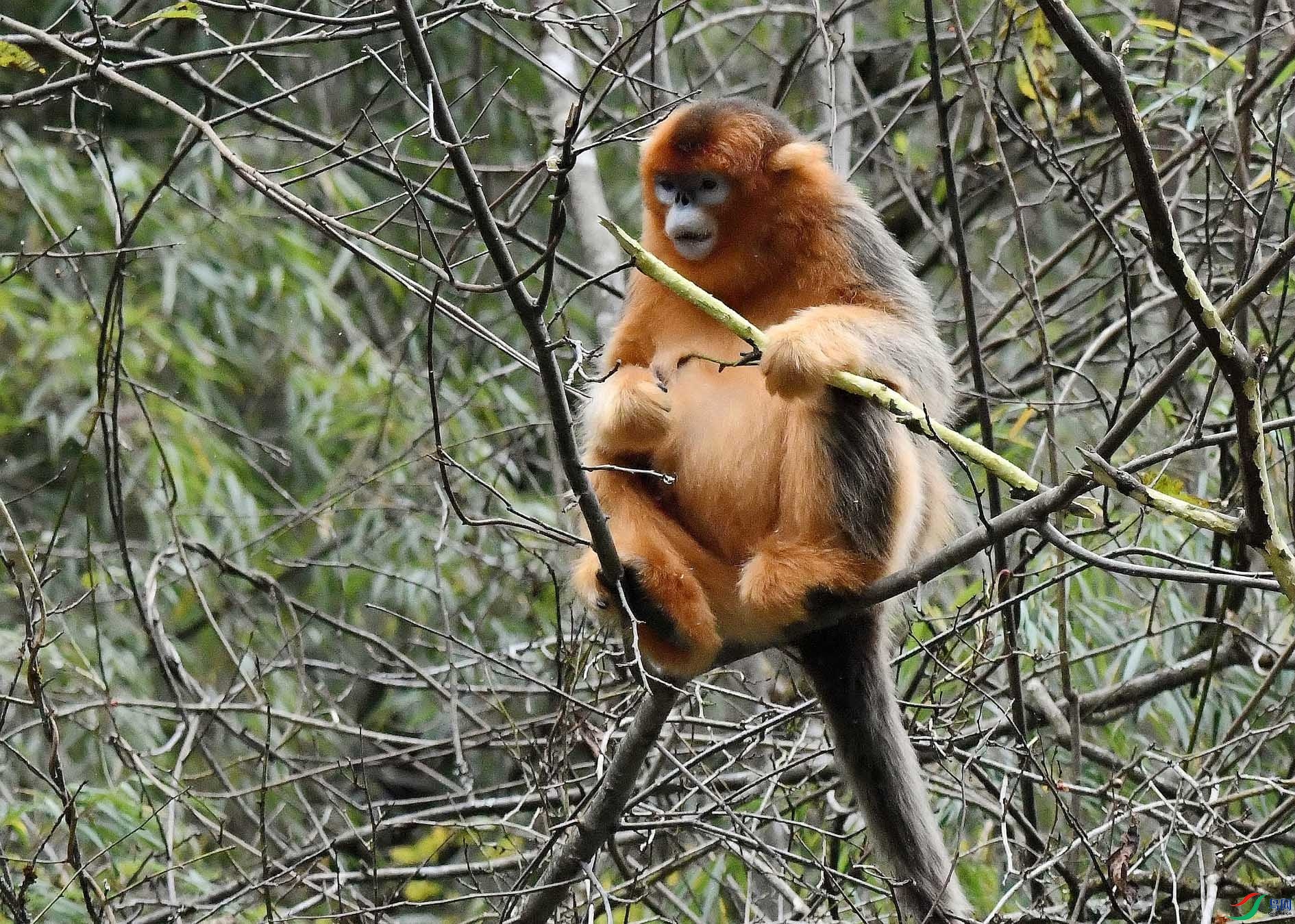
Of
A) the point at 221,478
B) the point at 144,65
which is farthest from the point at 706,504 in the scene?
the point at 221,478

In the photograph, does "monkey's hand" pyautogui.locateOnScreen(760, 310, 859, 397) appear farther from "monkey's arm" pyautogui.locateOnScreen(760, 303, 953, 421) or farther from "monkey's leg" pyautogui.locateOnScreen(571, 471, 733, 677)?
"monkey's leg" pyautogui.locateOnScreen(571, 471, 733, 677)

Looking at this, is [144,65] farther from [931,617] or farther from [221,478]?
[221,478]

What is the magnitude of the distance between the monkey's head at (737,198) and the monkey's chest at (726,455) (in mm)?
292

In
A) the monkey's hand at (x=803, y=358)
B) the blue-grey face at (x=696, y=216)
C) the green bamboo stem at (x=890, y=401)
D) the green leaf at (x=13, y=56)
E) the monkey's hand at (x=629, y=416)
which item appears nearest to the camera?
the green bamboo stem at (x=890, y=401)

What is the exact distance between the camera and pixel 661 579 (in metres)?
3.28

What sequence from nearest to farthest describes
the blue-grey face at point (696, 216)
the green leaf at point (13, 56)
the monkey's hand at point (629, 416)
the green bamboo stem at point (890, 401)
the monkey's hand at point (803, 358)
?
the green bamboo stem at point (890, 401), the green leaf at point (13, 56), the monkey's hand at point (803, 358), the monkey's hand at point (629, 416), the blue-grey face at point (696, 216)

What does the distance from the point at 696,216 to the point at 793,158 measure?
0.31m

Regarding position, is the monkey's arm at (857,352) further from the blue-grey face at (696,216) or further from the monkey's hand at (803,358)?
the blue-grey face at (696,216)

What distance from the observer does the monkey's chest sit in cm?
340

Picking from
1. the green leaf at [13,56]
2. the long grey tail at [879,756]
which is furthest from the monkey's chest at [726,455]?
the green leaf at [13,56]

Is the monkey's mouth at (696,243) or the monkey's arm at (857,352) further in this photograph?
the monkey's mouth at (696,243)

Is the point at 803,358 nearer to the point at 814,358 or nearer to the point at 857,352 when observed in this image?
the point at 814,358

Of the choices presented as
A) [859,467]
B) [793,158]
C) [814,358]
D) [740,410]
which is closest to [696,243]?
[793,158]

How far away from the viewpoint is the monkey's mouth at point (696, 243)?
3.58 m
